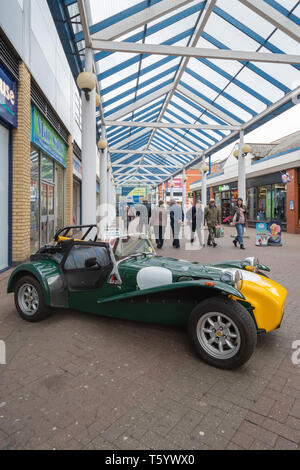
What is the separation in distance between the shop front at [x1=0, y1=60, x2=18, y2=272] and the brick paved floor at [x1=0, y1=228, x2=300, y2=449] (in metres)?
3.15

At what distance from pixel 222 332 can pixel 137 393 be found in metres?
0.90

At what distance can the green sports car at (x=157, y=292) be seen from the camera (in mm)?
2508

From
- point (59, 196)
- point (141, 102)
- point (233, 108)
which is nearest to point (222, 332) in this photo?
point (59, 196)

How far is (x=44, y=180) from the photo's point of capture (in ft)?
27.9

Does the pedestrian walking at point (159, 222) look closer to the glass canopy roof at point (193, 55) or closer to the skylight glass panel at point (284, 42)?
the glass canopy roof at point (193, 55)

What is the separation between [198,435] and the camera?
5.83ft

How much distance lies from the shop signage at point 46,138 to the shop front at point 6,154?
39.4 inches

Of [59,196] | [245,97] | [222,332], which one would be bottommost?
[222,332]

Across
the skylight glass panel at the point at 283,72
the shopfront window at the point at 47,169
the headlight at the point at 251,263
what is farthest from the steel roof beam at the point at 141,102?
the headlight at the point at 251,263

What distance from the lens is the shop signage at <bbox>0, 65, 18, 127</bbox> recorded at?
532 centimetres

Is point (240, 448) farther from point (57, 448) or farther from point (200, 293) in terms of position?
point (200, 293)

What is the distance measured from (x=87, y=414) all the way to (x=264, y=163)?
65.8ft

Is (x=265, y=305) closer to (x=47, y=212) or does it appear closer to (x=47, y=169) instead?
(x=47, y=212)

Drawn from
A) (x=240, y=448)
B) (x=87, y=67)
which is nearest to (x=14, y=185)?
(x=87, y=67)
